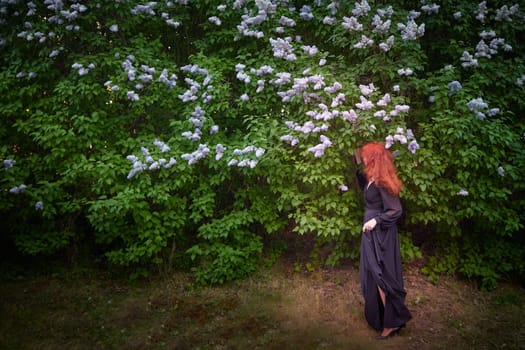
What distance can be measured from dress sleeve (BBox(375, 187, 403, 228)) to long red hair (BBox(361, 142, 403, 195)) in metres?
0.06

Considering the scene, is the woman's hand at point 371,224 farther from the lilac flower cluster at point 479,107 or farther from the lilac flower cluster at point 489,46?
the lilac flower cluster at point 489,46

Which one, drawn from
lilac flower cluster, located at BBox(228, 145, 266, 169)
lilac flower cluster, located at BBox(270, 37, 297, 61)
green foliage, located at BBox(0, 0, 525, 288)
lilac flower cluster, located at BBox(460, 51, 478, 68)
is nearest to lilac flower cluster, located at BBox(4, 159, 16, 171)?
green foliage, located at BBox(0, 0, 525, 288)

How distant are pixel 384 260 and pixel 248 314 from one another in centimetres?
194

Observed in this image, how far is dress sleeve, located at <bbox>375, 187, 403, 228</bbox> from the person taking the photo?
14.7 ft

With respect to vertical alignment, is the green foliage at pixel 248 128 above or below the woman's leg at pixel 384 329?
above

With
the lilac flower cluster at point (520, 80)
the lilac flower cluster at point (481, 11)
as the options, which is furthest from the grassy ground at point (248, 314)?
the lilac flower cluster at point (481, 11)

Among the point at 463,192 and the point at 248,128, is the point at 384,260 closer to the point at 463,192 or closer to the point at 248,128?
the point at 463,192

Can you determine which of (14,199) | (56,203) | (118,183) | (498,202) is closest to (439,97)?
(498,202)

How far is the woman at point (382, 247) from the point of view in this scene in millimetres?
4480

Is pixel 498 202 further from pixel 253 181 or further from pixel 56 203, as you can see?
pixel 56 203

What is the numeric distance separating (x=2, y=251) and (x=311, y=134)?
212 inches

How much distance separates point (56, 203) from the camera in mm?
6023

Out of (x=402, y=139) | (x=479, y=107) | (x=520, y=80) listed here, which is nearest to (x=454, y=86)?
(x=479, y=107)

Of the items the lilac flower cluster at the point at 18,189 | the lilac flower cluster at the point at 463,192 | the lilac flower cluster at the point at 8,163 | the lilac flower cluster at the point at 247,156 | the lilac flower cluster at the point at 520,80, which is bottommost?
the lilac flower cluster at the point at 18,189
